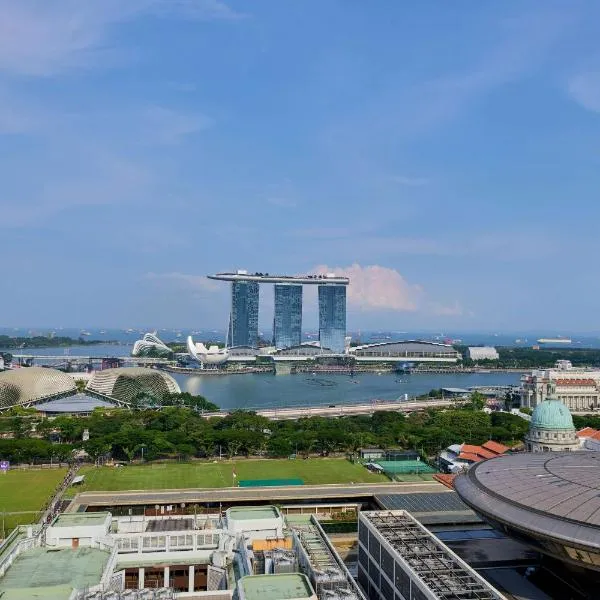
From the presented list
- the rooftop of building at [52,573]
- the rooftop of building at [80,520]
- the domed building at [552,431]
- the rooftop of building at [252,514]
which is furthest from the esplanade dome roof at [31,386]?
the rooftop of building at [252,514]

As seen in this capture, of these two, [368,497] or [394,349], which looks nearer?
[368,497]

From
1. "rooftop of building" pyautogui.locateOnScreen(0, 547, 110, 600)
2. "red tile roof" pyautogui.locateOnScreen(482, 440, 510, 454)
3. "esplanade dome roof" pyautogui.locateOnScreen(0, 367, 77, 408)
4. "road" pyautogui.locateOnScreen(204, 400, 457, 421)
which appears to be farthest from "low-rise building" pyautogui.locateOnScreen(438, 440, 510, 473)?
"esplanade dome roof" pyautogui.locateOnScreen(0, 367, 77, 408)

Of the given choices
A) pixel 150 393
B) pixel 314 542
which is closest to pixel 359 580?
pixel 314 542

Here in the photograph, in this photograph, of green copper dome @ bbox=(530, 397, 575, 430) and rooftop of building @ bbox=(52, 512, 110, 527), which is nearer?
rooftop of building @ bbox=(52, 512, 110, 527)

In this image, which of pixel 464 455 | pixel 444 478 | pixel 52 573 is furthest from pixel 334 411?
pixel 52 573

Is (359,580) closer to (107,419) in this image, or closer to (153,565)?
(153,565)

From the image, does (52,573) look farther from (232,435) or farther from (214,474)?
(232,435)

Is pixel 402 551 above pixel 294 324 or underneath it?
underneath

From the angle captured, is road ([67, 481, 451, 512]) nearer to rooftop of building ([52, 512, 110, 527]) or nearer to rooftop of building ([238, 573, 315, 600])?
rooftop of building ([52, 512, 110, 527])
